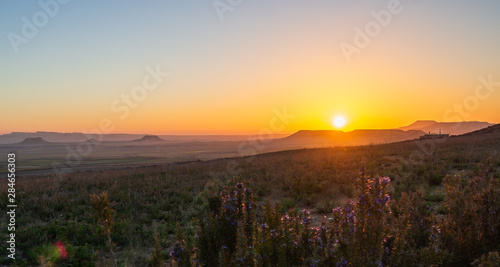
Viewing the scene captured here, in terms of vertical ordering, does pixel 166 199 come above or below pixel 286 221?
below

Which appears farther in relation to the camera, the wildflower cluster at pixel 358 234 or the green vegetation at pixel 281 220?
the green vegetation at pixel 281 220

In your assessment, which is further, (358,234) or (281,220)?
(281,220)

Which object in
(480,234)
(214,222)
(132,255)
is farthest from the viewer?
(132,255)

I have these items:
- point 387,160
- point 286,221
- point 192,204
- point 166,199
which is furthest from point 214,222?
point 387,160

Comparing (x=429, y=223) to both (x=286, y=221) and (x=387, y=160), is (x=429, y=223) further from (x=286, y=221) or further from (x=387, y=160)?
(x=387, y=160)

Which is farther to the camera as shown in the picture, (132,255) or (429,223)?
(132,255)

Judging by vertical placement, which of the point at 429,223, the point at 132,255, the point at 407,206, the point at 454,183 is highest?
the point at 454,183

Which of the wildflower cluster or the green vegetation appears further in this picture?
the green vegetation

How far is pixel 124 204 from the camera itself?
9.43 meters

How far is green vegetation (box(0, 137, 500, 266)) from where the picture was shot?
9.24 feet

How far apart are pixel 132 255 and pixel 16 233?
3507 mm

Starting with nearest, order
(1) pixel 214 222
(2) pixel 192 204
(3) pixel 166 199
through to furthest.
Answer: (1) pixel 214 222 < (2) pixel 192 204 < (3) pixel 166 199

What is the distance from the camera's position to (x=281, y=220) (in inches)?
129

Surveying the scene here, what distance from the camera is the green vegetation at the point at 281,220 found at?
2816mm
